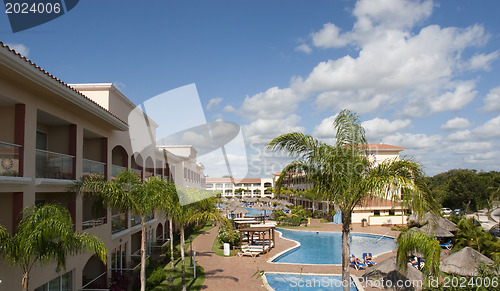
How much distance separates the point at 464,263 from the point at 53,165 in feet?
55.5

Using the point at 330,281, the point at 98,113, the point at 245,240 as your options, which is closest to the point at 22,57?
the point at 98,113

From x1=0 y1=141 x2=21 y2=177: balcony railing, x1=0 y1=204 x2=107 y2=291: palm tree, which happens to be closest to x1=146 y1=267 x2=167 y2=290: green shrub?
x1=0 y1=204 x2=107 y2=291: palm tree

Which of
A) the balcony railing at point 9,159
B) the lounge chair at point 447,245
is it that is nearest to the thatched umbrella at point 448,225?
the lounge chair at point 447,245

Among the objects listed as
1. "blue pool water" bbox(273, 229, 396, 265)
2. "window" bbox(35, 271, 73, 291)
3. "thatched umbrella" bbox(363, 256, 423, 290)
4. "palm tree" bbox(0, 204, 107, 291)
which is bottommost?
"blue pool water" bbox(273, 229, 396, 265)

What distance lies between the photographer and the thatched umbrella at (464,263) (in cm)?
1481

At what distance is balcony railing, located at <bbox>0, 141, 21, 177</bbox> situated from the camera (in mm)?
8781

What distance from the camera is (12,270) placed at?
9.00 m

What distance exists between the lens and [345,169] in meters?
11.7

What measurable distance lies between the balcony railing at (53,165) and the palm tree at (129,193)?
0.61 m

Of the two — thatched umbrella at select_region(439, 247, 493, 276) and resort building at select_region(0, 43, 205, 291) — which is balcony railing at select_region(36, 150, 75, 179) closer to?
resort building at select_region(0, 43, 205, 291)

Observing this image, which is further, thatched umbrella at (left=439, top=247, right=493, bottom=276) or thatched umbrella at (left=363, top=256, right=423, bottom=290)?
thatched umbrella at (left=439, top=247, right=493, bottom=276)

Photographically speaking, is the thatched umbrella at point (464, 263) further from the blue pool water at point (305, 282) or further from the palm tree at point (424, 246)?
the blue pool water at point (305, 282)

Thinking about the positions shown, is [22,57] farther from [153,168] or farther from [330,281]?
[153,168]

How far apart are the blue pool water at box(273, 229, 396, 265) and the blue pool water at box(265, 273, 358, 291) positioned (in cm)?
442
